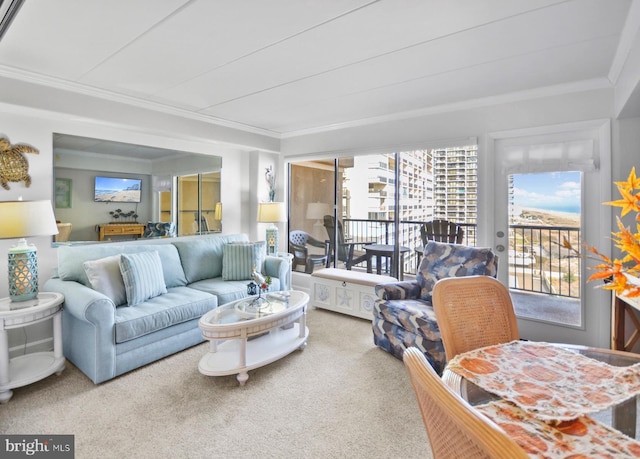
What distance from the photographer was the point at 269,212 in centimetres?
451

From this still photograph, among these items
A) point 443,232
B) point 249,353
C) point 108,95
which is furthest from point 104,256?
point 443,232

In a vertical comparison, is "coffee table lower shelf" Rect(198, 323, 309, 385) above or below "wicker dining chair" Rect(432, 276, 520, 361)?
below

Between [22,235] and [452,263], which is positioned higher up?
[22,235]

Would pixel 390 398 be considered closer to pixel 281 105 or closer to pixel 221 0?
pixel 221 0

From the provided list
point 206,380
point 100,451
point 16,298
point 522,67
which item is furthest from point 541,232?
point 16,298

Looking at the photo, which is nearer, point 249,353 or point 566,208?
point 249,353

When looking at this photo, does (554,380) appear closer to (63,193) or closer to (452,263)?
(452,263)

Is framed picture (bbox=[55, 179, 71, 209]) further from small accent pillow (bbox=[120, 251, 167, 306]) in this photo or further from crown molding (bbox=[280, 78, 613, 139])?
crown molding (bbox=[280, 78, 613, 139])

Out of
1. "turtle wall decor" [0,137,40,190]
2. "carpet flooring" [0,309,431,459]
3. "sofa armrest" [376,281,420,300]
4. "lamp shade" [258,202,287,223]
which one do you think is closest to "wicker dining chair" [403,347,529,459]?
"carpet flooring" [0,309,431,459]

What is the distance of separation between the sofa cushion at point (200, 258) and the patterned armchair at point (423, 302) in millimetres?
1964

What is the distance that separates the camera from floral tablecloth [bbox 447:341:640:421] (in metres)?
0.91

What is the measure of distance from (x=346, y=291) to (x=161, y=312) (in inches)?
79.7

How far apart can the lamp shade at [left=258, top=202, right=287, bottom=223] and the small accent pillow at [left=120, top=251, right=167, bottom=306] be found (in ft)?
5.36
